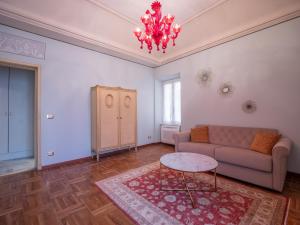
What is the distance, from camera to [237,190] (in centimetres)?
230

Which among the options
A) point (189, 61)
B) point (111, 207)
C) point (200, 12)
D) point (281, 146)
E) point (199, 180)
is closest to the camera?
point (111, 207)

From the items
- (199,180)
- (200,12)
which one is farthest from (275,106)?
(200,12)

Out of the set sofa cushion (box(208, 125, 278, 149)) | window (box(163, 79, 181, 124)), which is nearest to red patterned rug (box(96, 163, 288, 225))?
sofa cushion (box(208, 125, 278, 149))

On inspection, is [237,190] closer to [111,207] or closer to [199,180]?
[199,180]

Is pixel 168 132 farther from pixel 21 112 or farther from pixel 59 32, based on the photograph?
pixel 21 112

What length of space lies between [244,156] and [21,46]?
15.1 ft

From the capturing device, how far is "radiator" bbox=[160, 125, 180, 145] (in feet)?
16.9

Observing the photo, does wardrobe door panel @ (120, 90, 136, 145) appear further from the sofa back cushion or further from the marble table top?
the sofa back cushion

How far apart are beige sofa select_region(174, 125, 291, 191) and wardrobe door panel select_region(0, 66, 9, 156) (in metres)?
4.35

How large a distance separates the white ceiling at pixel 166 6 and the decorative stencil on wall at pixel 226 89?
1.71m

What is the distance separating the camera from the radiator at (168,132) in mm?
5150

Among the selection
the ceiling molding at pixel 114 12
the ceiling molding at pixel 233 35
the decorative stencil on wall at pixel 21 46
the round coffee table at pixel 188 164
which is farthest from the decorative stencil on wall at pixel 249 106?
the decorative stencil on wall at pixel 21 46

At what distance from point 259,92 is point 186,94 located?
1.84 metres

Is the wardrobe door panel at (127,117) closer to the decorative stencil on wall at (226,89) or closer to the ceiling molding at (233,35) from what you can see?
the ceiling molding at (233,35)
